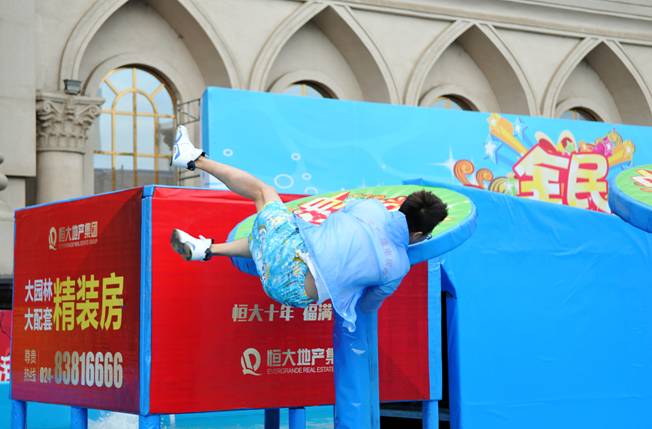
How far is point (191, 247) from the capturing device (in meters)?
3.91

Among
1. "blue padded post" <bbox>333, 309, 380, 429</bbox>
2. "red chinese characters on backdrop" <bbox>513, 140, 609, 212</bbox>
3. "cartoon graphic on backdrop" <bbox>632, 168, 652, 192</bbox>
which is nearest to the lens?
"blue padded post" <bbox>333, 309, 380, 429</bbox>

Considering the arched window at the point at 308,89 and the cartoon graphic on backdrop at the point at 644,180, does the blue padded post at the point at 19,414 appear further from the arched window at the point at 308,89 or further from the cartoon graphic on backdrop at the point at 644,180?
the arched window at the point at 308,89

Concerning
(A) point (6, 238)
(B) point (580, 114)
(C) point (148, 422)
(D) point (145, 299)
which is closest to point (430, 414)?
(C) point (148, 422)

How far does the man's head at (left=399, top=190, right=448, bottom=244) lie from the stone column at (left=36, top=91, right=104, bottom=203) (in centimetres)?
1045

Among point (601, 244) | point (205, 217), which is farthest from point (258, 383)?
point (601, 244)

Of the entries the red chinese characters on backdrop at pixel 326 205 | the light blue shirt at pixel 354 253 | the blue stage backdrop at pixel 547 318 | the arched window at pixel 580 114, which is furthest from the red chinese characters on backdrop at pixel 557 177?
the light blue shirt at pixel 354 253

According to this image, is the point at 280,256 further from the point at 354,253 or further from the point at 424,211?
the point at 424,211

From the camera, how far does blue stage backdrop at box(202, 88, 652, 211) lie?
9312 millimetres

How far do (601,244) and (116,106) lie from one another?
376 inches

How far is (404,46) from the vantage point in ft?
53.1

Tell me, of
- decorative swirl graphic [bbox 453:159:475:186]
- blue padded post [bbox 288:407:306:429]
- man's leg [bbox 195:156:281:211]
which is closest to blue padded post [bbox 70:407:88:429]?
blue padded post [bbox 288:407:306:429]

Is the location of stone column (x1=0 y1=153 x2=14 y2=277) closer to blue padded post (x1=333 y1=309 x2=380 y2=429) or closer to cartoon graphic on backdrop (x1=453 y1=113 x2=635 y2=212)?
cartoon graphic on backdrop (x1=453 y1=113 x2=635 y2=212)

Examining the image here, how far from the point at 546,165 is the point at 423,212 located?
7.80 metres

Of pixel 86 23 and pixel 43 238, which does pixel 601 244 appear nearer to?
pixel 43 238
